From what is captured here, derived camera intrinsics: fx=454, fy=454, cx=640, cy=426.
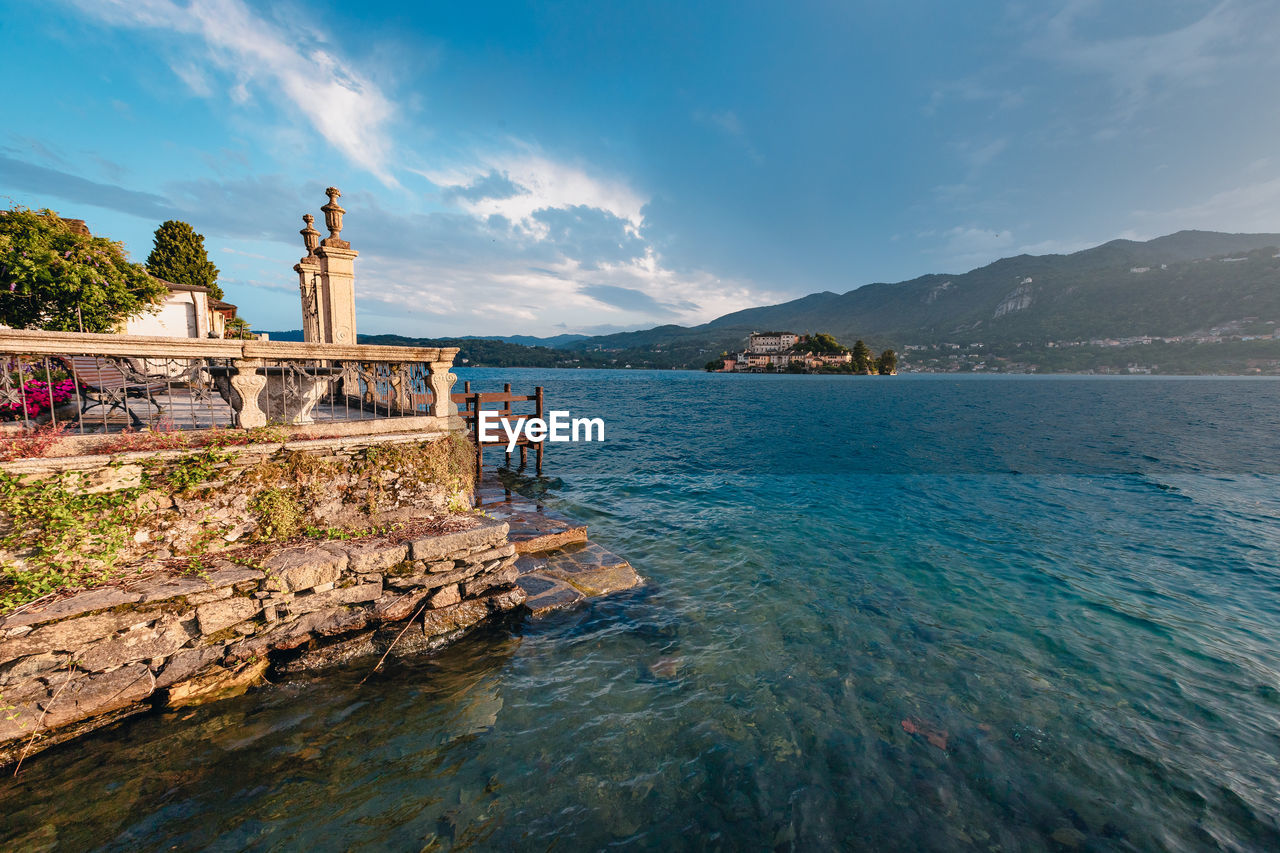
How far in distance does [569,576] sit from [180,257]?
157ft

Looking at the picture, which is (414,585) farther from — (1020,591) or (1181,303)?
(1181,303)

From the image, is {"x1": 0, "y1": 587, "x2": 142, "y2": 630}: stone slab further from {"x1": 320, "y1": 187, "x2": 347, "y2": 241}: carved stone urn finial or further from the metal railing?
{"x1": 320, "y1": 187, "x2": 347, "y2": 241}: carved stone urn finial

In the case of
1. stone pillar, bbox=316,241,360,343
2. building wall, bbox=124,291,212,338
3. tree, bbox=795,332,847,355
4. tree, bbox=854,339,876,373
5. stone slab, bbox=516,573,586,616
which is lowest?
stone slab, bbox=516,573,586,616

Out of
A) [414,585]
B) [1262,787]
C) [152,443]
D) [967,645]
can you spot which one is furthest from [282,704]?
[1262,787]

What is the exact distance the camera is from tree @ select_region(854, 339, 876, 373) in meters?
153

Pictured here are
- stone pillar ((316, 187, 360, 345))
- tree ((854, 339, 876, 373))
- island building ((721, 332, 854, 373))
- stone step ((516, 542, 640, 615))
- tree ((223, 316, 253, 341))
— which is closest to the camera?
stone step ((516, 542, 640, 615))

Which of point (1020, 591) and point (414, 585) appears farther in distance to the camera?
point (1020, 591)

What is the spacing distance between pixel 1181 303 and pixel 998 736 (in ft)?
706

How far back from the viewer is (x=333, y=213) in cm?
1077

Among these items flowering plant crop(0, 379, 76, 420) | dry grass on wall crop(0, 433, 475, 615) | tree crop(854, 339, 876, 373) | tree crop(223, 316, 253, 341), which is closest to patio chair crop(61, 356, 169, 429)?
flowering plant crop(0, 379, 76, 420)

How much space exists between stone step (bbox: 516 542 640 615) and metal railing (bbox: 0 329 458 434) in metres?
3.90

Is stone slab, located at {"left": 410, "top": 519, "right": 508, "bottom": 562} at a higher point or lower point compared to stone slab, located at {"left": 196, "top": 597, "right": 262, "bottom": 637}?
higher

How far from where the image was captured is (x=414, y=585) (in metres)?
7.60

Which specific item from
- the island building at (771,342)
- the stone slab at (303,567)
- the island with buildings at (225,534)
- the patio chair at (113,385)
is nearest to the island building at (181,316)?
the patio chair at (113,385)
